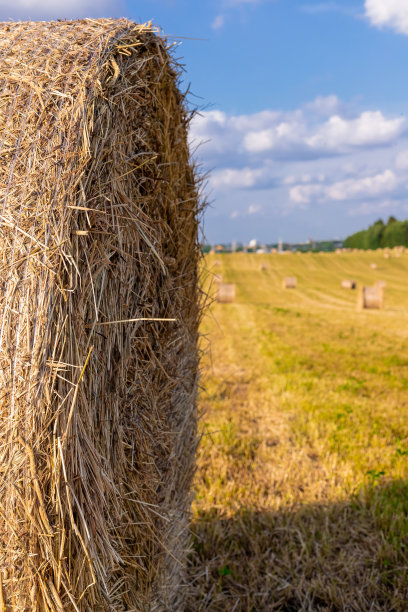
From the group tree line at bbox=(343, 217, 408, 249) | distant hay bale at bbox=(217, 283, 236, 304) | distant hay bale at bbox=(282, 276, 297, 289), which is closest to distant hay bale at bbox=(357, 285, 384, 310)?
distant hay bale at bbox=(217, 283, 236, 304)

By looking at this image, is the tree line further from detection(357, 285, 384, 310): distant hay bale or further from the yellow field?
the yellow field

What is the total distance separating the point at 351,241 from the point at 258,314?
82.0 m

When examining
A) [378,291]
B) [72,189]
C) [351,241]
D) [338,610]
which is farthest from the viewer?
[351,241]

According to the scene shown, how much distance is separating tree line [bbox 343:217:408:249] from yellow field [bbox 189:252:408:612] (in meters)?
73.8

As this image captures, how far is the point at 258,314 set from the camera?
60.6 feet

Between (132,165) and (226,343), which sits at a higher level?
(132,165)

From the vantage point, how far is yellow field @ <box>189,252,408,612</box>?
3566mm

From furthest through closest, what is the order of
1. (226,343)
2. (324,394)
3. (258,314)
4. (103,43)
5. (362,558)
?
(258,314) → (226,343) → (324,394) → (362,558) → (103,43)

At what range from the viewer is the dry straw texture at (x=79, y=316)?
74.0 inches

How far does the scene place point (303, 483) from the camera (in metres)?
4.91

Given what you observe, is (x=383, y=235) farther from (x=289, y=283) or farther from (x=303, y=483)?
(x=303, y=483)

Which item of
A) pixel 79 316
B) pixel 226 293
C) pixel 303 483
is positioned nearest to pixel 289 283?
pixel 226 293

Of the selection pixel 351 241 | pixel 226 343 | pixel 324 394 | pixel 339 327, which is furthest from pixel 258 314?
pixel 351 241

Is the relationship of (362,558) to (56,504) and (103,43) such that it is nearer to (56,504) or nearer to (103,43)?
(56,504)
